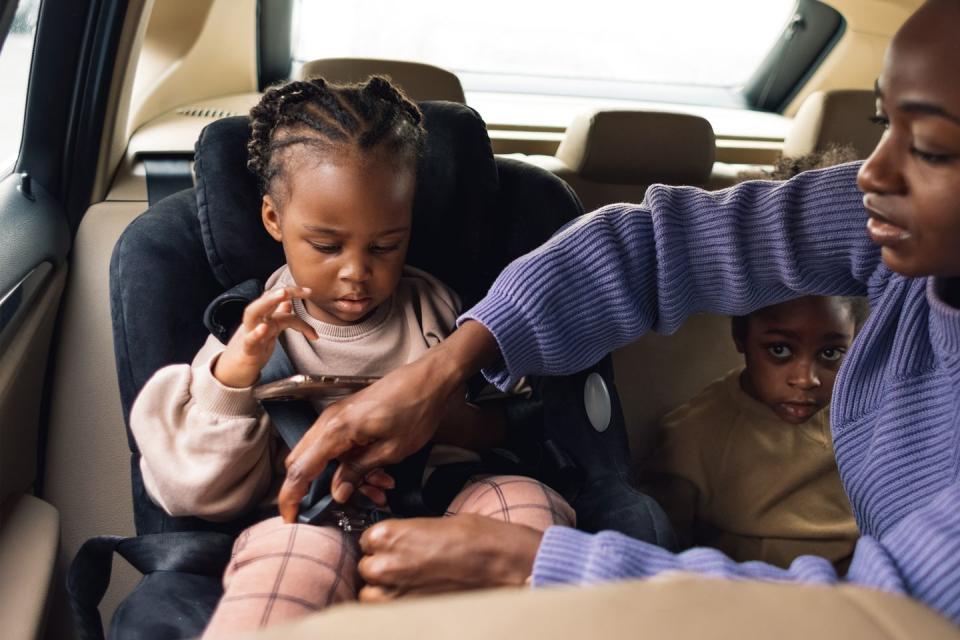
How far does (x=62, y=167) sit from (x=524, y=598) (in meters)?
1.48

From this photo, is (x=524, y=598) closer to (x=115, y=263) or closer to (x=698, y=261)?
(x=698, y=261)

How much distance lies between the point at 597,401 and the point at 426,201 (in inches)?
17.0

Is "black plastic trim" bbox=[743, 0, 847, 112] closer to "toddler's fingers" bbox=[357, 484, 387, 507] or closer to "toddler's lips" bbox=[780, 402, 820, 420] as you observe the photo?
"toddler's lips" bbox=[780, 402, 820, 420]

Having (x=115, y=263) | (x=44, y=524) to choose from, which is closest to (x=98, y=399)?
(x=44, y=524)

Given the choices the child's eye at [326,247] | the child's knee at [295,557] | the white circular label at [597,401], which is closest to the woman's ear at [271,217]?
the child's eye at [326,247]

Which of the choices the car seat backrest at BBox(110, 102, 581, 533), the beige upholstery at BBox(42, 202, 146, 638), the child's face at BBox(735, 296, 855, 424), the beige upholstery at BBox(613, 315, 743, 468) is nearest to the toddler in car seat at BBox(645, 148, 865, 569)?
the child's face at BBox(735, 296, 855, 424)

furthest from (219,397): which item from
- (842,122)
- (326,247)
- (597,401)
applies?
(842,122)

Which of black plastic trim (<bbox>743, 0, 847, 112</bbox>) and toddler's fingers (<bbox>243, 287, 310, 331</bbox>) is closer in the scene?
toddler's fingers (<bbox>243, 287, 310, 331</bbox>)

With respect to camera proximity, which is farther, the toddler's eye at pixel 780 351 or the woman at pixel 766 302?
the toddler's eye at pixel 780 351

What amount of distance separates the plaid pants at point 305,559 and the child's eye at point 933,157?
2.02ft

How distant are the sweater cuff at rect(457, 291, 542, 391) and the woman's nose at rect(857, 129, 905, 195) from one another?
459 mm

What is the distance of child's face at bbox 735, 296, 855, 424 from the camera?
63.7 inches

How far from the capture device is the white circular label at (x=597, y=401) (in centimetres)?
149

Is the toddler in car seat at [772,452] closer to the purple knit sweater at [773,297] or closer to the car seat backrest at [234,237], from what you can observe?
the purple knit sweater at [773,297]
